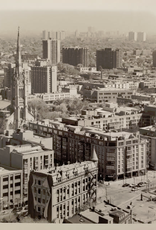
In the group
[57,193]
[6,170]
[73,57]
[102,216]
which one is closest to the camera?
[102,216]

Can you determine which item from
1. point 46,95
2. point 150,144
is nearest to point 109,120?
point 150,144

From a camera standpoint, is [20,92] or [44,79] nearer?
[20,92]

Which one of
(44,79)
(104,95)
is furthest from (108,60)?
(104,95)

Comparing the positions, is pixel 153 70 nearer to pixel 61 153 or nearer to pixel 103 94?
pixel 103 94

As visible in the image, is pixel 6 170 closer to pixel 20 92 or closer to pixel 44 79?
pixel 20 92

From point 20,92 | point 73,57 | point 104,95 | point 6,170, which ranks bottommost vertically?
point 6,170

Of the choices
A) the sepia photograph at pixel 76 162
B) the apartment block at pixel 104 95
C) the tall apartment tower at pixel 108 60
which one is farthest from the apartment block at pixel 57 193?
the tall apartment tower at pixel 108 60
